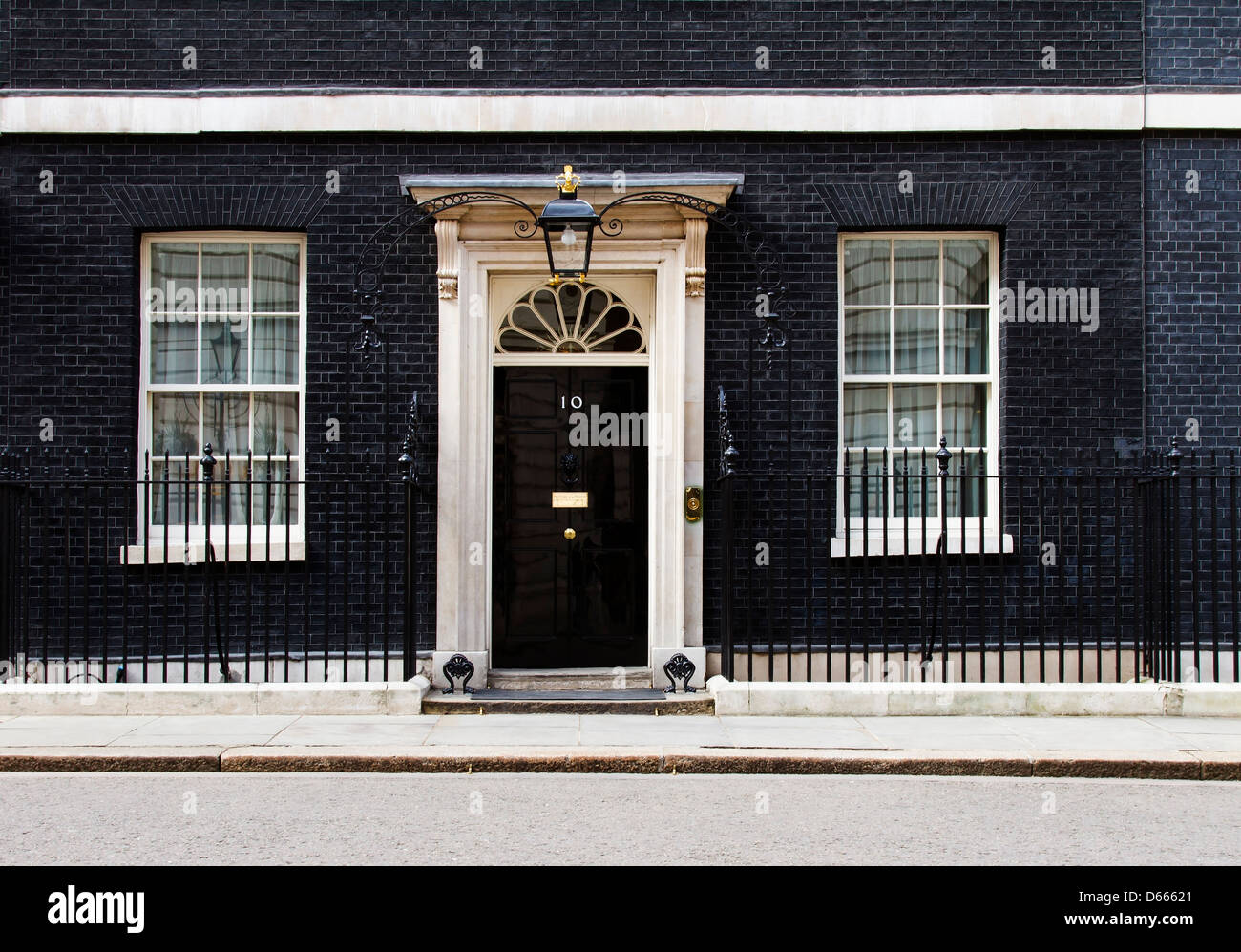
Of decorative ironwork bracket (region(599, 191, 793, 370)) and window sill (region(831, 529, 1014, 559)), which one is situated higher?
decorative ironwork bracket (region(599, 191, 793, 370))

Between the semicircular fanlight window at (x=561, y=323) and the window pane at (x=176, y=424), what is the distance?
8.14 ft

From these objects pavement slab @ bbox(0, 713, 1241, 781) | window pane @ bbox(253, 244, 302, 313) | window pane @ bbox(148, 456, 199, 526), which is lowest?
pavement slab @ bbox(0, 713, 1241, 781)

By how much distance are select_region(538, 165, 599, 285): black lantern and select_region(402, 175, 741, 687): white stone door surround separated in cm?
15

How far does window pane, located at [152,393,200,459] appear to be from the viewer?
9219 mm

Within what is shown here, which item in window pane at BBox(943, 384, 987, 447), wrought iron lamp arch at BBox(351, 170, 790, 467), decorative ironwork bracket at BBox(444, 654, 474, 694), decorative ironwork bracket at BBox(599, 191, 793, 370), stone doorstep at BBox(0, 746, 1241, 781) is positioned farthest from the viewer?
window pane at BBox(943, 384, 987, 447)

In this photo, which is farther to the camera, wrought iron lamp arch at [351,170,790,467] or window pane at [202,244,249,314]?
window pane at [202,244,249,314]

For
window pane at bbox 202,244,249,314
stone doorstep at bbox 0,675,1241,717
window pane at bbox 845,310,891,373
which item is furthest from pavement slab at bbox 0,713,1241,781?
window pane at bbox 202,244,249,314

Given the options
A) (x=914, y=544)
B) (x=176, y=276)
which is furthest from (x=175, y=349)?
(x=914, y=544)

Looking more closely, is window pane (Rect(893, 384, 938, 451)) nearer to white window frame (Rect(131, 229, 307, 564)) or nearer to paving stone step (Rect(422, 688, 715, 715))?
paving stone step (Rect(422, 688, 715, 715))

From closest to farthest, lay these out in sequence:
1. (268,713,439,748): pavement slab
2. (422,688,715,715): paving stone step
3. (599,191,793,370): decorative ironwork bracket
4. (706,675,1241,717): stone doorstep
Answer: (268,713,439,748): pavement slab → (706,675,1241,717): stone doorstep → (422,688,715,715): paving stone step → (599,191,793,370): decorative ironwork bracket

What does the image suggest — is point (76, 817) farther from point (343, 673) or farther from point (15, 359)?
point (15, 359)

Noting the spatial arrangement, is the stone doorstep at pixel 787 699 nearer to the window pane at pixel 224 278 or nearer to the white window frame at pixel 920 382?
the white window frame at pixel 920 382

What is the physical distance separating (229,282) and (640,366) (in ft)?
10.9

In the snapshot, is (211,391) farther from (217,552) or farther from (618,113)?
(618,113)
